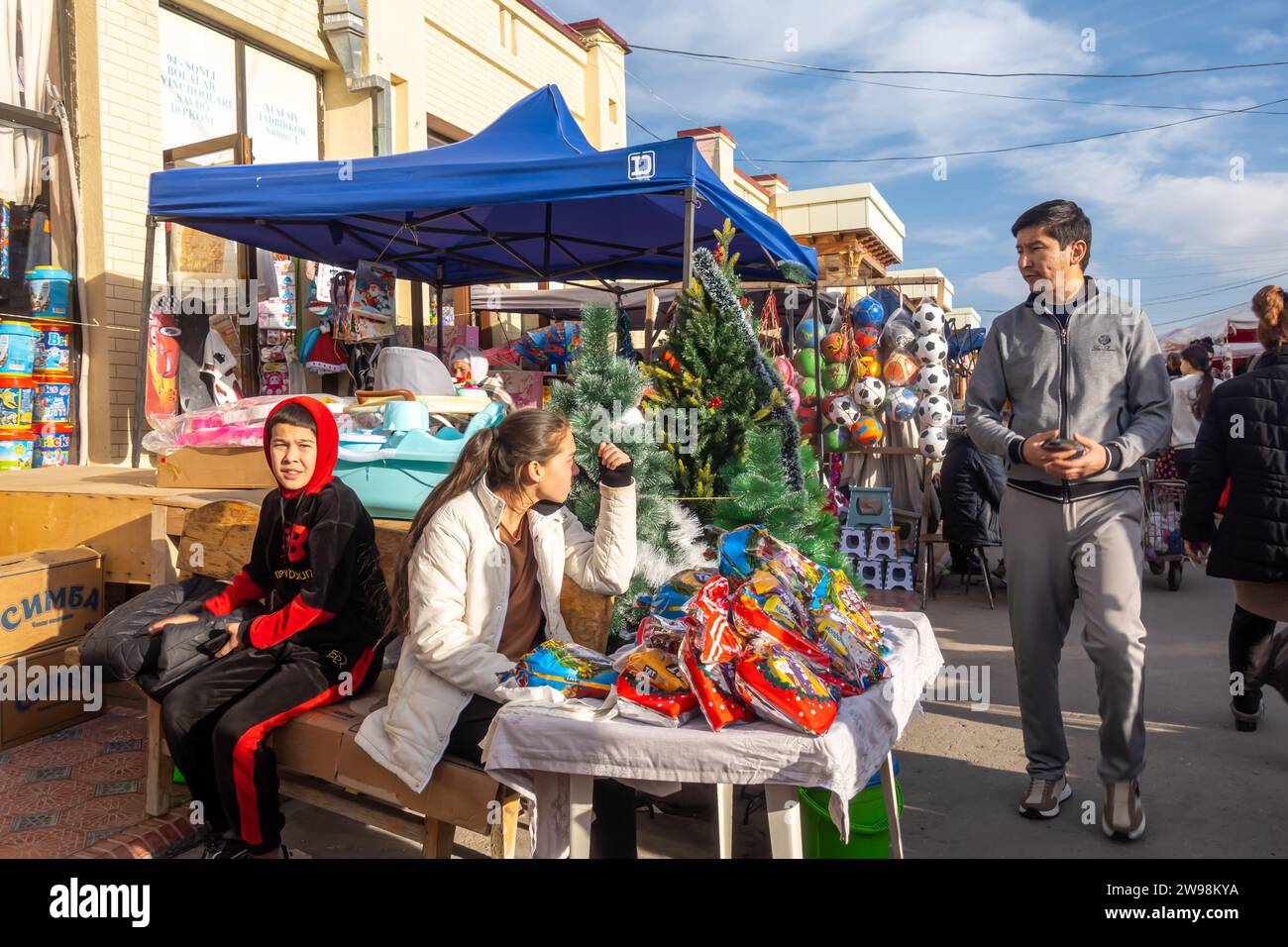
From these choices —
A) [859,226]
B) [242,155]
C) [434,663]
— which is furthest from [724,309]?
[859,226]

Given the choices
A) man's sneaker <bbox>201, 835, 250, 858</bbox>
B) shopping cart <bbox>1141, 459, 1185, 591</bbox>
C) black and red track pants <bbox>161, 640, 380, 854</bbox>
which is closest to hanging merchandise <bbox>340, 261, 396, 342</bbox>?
black and red track pants <bbox>161, 640, 380, 854</bbox>

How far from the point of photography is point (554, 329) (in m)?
9.01

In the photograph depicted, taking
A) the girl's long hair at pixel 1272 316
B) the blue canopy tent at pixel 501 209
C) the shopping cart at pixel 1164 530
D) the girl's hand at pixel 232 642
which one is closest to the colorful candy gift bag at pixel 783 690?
the girl's hand at pixel 232 642

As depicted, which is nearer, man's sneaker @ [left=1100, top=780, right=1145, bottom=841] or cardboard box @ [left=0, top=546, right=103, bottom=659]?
man's sneaker @ [left=1100, top=780, right=1145, bottom=841]

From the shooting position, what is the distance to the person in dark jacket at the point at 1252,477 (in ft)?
12.0

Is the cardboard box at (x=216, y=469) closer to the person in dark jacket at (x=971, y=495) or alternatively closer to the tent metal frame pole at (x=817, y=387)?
the tent metal frame pole at (x=817, y=387)

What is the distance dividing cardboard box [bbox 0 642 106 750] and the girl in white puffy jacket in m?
2.61

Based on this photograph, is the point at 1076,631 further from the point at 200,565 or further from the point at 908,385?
the point at 200,565

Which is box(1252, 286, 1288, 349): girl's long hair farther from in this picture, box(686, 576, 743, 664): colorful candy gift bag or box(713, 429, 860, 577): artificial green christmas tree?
box(686, 576, 743, 664): colorful candy gift bag

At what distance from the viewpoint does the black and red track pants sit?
2.85 metres

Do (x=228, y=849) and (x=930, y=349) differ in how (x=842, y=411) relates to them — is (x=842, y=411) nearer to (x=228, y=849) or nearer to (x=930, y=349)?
(x=930, y=349)

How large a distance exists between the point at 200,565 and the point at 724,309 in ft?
8.10

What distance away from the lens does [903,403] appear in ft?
25.3

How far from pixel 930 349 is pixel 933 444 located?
85 centimetres
